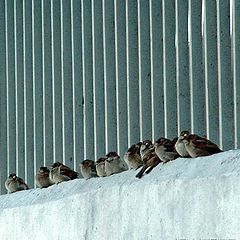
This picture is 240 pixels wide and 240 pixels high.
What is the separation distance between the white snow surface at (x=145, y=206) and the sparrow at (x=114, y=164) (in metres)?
0.14

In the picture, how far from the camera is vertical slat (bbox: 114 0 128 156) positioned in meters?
10.9

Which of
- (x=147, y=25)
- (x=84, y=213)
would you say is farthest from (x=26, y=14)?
(x=84, y=213)

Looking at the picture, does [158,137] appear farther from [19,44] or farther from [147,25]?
[19,44]

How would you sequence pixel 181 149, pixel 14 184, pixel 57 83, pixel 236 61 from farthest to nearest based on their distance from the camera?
pixel 14 184 → pixel 57 83 → pixel 236 61 → pixel 181 149

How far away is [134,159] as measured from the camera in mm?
10039

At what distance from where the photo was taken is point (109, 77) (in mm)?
11227

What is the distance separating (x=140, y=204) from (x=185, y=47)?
1.97 metres

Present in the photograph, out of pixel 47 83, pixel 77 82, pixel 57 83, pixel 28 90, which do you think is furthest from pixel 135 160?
pixel 28 90

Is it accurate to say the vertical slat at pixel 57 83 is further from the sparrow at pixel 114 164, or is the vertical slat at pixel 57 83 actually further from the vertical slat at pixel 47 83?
the sparrow at pixel 114 164

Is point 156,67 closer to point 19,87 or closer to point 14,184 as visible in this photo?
point 14,184

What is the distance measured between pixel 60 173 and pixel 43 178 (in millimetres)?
518

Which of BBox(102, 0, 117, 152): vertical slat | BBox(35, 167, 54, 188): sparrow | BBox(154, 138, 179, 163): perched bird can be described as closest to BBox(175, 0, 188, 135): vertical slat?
BBox(154, 138, 179, 163): perched bird

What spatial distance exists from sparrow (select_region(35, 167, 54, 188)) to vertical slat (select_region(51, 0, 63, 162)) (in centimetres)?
23

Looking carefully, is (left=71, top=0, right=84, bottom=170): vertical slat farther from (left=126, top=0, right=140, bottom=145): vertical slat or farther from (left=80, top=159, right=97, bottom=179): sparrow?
(left=126, top=0, right=140, bottom=145): vertical slat
